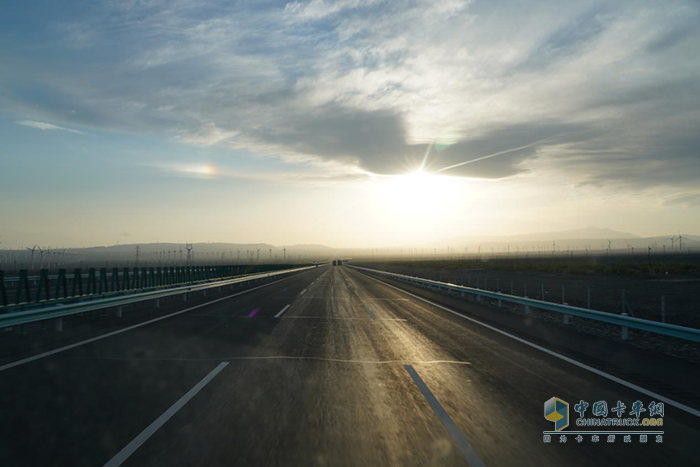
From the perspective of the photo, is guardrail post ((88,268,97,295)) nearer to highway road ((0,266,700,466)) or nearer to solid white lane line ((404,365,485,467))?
highway road ((0,266,700,466))

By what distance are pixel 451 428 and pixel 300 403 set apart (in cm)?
199

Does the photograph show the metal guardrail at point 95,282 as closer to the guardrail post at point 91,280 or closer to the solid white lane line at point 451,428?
the guardrail post at point 91,280

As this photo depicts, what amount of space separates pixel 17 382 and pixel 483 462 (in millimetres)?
6746

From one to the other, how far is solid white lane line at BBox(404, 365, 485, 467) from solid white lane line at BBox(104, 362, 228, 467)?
3.22 meters

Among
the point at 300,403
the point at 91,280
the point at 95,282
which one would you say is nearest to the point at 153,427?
the point at 300,403

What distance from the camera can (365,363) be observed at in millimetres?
7648

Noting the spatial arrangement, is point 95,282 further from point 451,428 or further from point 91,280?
point 451,428

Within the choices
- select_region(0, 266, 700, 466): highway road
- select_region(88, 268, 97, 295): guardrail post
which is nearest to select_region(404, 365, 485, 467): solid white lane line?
select_region(0, 266, 700, 466): highway road

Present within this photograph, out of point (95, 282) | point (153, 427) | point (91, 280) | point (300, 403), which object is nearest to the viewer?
point (153, 427)

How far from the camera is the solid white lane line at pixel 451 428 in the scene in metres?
3.80

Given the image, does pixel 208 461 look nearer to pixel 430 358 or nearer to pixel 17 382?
pixel 17 382

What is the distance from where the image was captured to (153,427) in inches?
175

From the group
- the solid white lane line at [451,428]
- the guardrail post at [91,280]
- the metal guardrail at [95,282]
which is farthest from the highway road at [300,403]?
the guardrail post at [91,280]

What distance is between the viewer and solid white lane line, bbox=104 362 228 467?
3.74 metres
